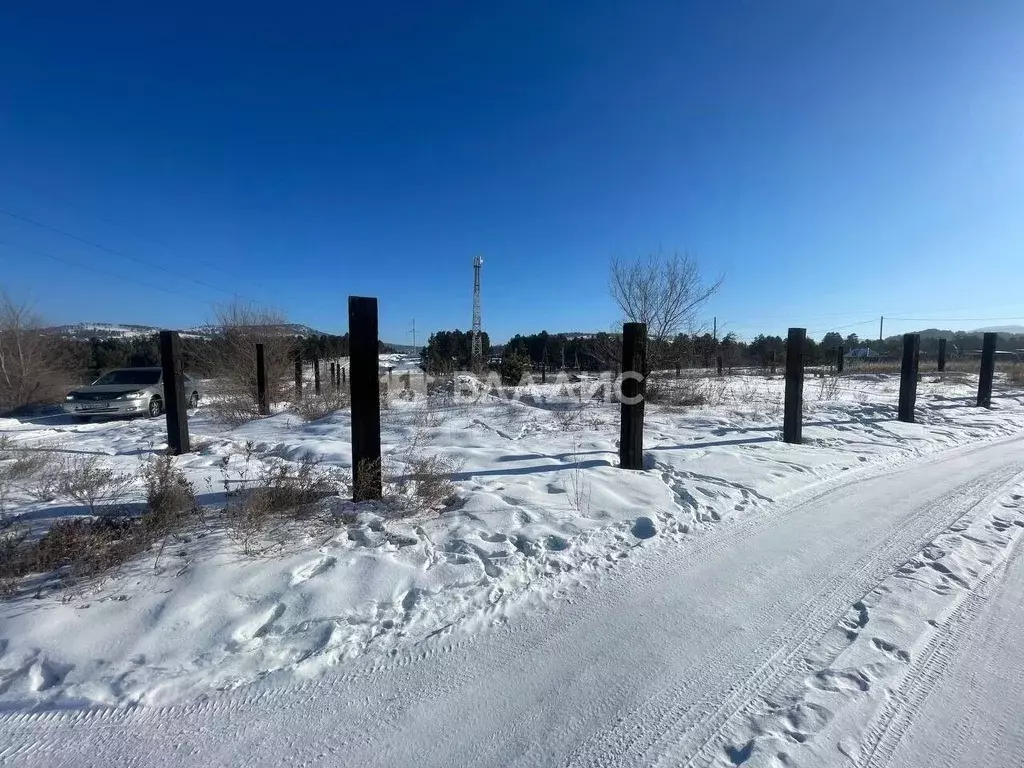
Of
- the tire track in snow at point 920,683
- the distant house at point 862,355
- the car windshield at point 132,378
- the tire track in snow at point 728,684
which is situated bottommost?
the tire track in snow at point 728,684

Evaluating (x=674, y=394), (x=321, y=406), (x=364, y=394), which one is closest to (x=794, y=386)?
(x=674, y=394)

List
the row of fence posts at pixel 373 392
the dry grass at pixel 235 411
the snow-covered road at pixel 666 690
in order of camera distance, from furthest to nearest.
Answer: the dry grass at pixel 235 411 < the row of fence posts at pixel 373 392 < the snow-covered road at pixel 666 690

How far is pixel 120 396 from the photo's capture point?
39.7ft

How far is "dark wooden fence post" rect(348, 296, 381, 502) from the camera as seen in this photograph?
14.1ft

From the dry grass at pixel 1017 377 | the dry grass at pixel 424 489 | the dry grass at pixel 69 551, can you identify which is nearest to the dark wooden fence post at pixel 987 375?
the dry grass at pixel 1017 377

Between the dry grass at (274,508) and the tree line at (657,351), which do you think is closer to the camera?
the dry grass at (274,508)

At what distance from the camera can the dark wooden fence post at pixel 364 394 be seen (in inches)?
170

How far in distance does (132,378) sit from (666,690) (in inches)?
643

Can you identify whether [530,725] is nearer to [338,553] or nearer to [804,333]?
[338,553]

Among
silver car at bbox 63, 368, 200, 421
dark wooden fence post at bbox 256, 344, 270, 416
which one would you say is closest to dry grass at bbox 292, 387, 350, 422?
dark wooden fence post at bbox 256, 344, 270, 416

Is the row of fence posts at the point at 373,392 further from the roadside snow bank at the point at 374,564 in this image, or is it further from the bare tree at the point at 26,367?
the bare tree at the point at 26,367

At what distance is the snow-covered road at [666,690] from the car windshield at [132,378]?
46.3 feet

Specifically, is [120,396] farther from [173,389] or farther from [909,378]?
[909,378]

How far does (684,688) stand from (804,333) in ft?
23.6
